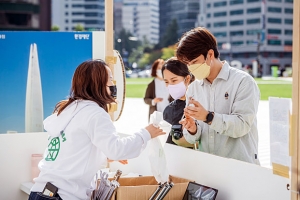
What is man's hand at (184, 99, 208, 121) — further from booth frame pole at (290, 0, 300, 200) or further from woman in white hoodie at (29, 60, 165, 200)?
booth frame pole at (290, 0, 300, 200)

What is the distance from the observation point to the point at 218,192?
259 cm

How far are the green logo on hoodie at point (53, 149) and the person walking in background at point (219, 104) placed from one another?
652mm

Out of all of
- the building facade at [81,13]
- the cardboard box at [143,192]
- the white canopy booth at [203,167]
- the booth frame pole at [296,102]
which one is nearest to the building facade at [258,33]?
the building facade at [81,13]

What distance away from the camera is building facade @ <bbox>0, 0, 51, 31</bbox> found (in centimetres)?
5288

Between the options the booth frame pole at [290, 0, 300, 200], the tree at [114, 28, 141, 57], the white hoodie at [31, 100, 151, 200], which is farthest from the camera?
the tree at [114, 28, 141, 57]

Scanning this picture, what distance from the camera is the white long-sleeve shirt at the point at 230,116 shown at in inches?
101

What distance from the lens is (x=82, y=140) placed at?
2441 millimetres

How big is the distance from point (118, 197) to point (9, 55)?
2.21 meters

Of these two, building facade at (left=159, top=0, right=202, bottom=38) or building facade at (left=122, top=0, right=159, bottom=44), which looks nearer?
building facade at (left=159, top=0, right=202, bottom=38)

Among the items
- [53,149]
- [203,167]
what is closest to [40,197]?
[53,149]

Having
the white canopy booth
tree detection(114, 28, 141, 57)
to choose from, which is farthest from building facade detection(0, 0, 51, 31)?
the white canopy booth

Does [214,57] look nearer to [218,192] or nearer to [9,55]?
[218,192]

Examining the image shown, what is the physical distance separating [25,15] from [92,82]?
5412 centimetres

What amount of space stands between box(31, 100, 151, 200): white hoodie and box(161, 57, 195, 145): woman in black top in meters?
0.82
